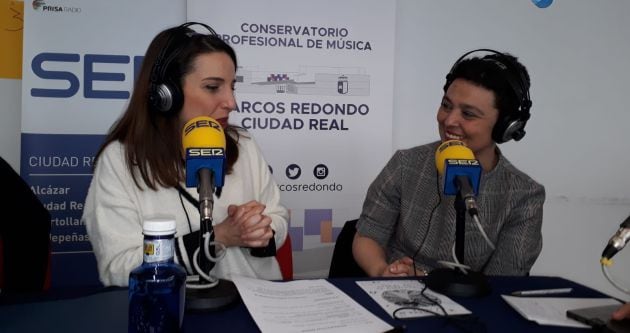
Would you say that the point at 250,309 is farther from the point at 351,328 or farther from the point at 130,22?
the point at 130,22

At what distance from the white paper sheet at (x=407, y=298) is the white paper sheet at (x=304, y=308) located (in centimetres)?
7

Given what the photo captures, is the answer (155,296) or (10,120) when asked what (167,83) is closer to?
(155,296)

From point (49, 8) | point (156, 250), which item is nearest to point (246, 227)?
point (156, 250)

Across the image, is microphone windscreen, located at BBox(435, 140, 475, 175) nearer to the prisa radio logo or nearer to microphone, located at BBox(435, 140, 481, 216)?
microphone, located at BBox(435, 140, 481, 216)

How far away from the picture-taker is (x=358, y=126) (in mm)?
3031

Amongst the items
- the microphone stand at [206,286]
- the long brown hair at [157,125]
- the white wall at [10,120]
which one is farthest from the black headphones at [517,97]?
the white wall at [10,120]

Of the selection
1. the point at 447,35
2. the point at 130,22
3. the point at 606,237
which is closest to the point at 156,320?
the point at 130,22

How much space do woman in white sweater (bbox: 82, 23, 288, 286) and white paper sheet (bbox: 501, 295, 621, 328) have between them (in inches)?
26.5

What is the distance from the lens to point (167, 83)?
1.61 m

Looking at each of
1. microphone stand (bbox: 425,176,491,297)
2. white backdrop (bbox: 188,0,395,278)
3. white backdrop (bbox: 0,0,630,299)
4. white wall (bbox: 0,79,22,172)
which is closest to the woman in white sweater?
microphone stand (bbox: 425,176,491,297)

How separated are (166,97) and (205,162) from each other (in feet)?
1.83

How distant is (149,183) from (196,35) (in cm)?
51

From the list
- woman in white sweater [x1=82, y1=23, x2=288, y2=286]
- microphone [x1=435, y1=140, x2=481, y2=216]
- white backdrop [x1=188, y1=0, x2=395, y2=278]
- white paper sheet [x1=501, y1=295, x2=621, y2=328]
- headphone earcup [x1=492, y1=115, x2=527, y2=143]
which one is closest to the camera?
white paper sheet [x1=501, y1=295, x2=621, y2=328]

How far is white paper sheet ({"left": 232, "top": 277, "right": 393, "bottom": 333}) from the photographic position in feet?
3.37
